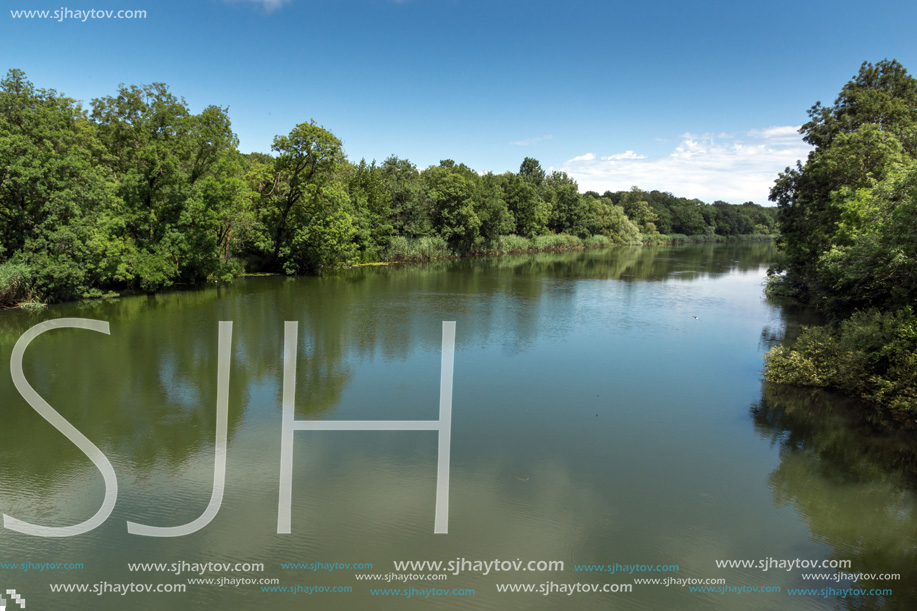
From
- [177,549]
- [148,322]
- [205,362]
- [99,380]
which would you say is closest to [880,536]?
[177,549]

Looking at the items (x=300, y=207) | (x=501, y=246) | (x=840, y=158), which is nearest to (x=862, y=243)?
(x=840, y=158)

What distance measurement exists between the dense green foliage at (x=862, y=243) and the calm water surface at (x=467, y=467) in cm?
96

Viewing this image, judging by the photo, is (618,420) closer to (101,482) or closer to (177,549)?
(177,549)

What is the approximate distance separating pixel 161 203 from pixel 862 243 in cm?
2487

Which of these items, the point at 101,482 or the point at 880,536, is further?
the point at 101,482

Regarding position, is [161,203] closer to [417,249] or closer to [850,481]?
[417,249]

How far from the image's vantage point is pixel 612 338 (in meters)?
16.6

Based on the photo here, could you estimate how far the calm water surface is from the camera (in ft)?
19.0

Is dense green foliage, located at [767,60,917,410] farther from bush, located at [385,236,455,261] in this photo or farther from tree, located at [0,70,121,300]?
bush, located at [385,236,455,261]

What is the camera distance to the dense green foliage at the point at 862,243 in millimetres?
10180

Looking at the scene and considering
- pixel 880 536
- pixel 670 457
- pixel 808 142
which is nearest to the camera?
pixel 880 536

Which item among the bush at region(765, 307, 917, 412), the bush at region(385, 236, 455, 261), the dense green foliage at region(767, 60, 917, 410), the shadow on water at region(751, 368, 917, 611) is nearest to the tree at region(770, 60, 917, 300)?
the dense green foliage at region(767, 60, 917, 410)

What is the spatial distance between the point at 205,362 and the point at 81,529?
682 centimetres

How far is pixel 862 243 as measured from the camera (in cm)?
1148
